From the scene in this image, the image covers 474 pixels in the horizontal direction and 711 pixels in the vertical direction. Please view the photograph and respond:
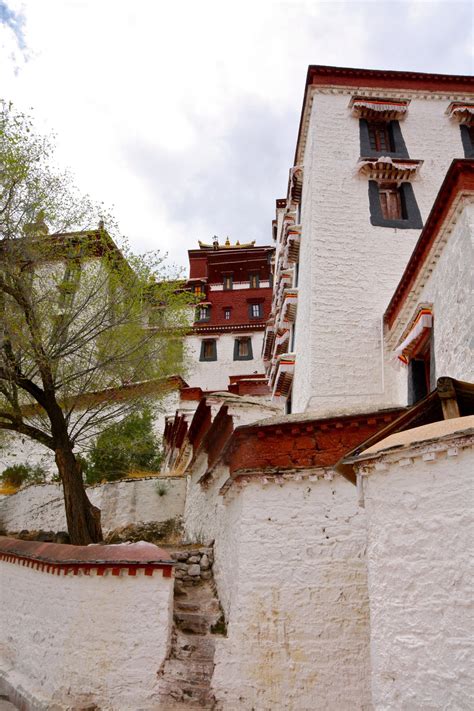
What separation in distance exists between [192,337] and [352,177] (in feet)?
54.1

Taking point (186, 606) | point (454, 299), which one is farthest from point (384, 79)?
point (186, 606)

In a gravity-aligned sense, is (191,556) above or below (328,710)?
above

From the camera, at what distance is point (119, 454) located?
16.2m

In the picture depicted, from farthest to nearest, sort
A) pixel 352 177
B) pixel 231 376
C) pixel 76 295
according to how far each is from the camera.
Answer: pixel 231 376, pixel 352 177, pixel 76 295

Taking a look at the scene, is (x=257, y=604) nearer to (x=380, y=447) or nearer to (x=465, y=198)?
(x=380, y=447)

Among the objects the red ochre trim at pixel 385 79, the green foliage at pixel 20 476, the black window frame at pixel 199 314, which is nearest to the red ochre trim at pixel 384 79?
the red ochre trim at pixel 385 79

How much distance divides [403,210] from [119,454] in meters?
10.5

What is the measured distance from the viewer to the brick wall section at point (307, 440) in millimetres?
6238

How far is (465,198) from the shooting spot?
7.06 metres

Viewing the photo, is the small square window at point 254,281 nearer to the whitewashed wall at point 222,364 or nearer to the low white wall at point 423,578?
the whitewashed wall at point 222,364

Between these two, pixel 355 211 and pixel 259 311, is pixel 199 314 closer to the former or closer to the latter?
pixel 259 311

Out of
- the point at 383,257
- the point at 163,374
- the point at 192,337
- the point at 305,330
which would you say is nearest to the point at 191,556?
the point at 163,374

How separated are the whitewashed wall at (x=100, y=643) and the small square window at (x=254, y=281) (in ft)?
83.5

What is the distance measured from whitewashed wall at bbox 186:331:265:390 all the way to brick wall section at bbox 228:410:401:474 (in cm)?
1969
